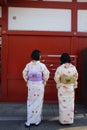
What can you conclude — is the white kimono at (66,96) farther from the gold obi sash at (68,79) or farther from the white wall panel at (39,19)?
the white wall panel at (39,19)

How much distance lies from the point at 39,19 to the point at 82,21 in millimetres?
1313

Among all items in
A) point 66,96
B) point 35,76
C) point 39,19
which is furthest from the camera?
point 39,19

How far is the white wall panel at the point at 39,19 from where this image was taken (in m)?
9.41

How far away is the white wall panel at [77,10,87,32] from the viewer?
9531 millimetres

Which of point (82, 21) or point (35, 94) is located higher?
point (82, 21)

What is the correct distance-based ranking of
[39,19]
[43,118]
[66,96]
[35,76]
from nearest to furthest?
1. [35,76]
2. [66,96]
3. [43,118]
4. [39,19]

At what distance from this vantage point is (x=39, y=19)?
31.0 feet

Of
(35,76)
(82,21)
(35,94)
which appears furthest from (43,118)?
(82,21)

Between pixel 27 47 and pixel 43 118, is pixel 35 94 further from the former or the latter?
pixel 27 47

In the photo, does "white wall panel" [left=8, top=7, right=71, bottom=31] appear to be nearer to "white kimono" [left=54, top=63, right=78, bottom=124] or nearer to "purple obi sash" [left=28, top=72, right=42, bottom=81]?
"white kimono" [left=54, top=63, right=78, bottom=124]

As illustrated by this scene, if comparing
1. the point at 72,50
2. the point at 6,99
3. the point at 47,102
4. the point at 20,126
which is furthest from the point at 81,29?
the point at 20,126

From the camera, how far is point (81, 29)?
31.3ft

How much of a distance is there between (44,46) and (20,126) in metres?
3.15

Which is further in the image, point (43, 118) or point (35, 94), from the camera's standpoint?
point (43, 118)
